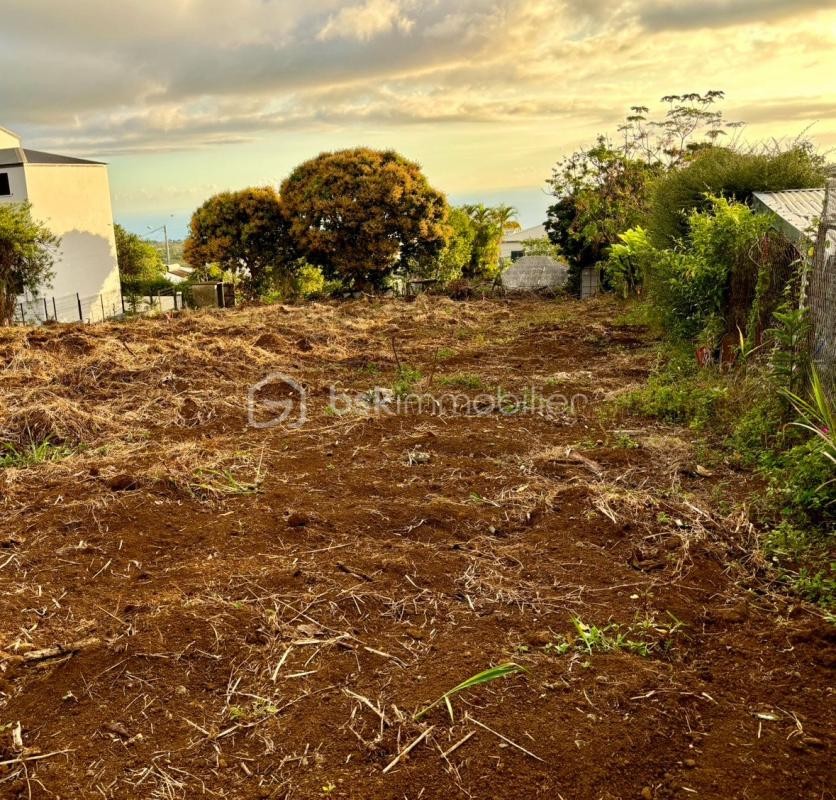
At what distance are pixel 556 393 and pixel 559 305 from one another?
9316 mm

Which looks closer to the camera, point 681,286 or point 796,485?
point 796,485

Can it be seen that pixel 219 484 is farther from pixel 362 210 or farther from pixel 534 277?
pixel 534 277

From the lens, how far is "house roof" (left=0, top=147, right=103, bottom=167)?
21.7 metres

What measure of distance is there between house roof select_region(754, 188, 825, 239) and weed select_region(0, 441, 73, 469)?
6852mm

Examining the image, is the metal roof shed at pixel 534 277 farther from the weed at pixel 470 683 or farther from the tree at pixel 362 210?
the weed at pixel 470 683

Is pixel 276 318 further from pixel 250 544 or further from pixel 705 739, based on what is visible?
pixel 705 739

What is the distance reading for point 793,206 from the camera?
29.5 feet

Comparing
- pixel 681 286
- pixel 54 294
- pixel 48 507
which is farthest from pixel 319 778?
pixel 54 294

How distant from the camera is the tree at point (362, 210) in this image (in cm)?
2028

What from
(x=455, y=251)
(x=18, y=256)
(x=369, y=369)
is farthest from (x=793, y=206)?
(x=18, y=256)

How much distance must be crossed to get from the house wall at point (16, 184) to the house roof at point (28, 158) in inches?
5.6

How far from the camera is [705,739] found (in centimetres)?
238

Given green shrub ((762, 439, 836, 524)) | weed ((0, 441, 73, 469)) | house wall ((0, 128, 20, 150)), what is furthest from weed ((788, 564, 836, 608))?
house wall ((0, 128, 20, 150))

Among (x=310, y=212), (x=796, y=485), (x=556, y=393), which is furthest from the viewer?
(x=310, y=212)
